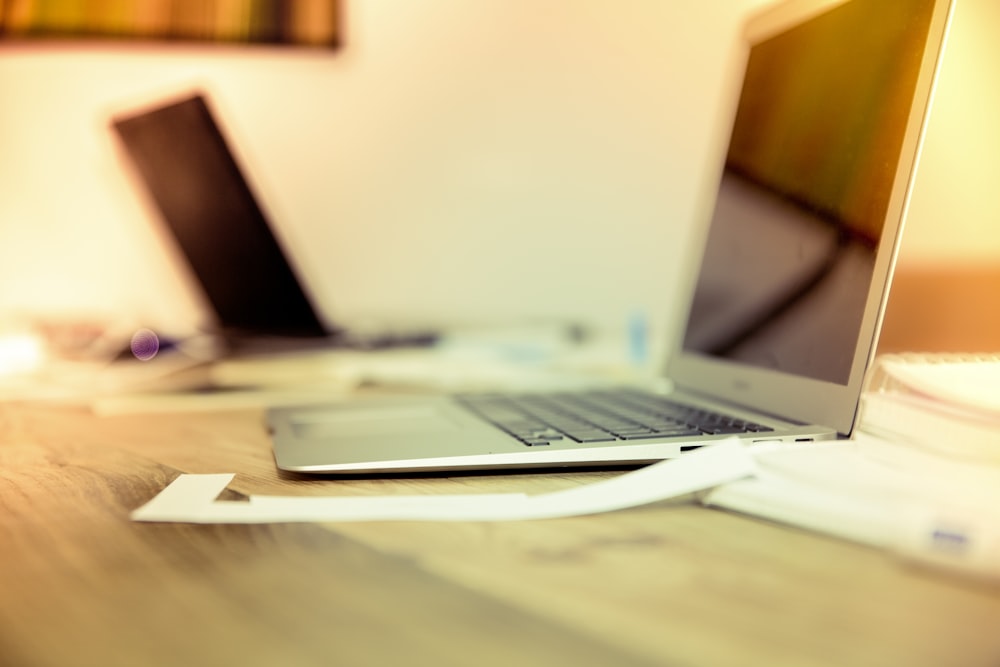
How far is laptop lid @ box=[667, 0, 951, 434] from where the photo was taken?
23.5 inches

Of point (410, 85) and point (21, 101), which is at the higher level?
point (410, 85)

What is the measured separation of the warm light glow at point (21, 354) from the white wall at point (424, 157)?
219 mm

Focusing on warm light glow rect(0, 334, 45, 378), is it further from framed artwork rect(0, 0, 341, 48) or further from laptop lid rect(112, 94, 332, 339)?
framed artwork rect(0, 0, 341, 48)

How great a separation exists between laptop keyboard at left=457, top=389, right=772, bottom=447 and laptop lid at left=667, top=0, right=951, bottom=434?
0.07 metres

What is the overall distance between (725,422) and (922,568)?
10.2 inches

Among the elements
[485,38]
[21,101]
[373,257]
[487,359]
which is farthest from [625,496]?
[21,101]

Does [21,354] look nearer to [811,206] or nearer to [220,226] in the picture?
[220,226]

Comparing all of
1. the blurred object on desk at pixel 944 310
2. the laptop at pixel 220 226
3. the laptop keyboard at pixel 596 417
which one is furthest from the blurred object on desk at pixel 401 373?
the blurred object on desk at pixel 944 310

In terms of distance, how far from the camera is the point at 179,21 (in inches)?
54.2

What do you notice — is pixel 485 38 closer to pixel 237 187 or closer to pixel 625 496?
pixel 237 187

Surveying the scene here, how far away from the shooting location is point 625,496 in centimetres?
45

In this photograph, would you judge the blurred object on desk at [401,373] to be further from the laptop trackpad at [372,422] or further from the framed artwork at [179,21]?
the framed artwork at [179,21]

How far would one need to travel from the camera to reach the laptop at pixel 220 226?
120cm

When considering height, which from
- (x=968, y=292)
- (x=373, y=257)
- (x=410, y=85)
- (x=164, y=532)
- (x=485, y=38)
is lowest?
(x=164, y=532)
